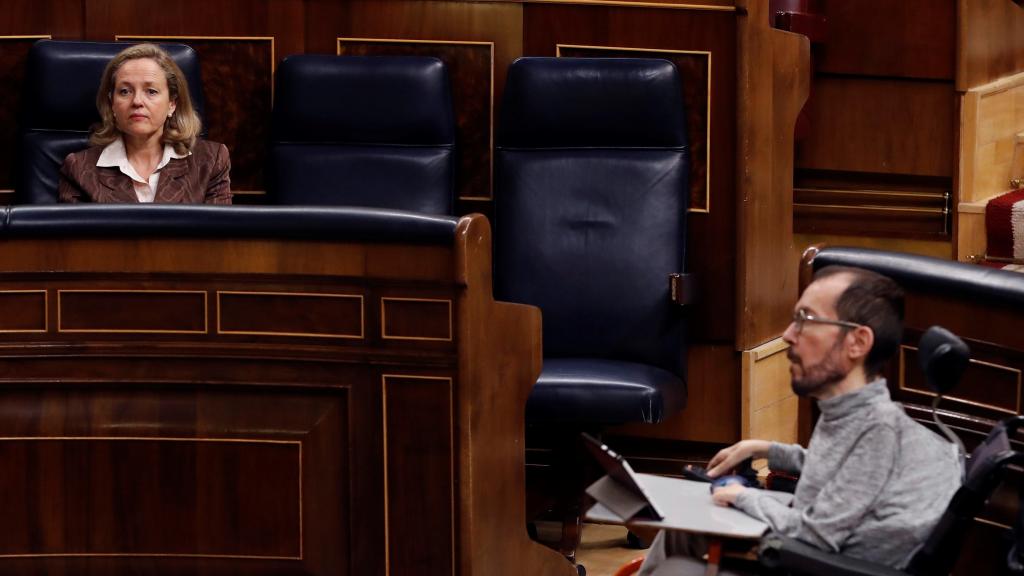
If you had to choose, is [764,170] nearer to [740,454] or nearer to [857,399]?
[740,454]

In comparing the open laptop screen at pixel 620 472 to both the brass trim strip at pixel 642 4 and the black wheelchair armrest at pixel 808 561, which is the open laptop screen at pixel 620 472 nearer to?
the black wheelchair armrest at pixel 808 561

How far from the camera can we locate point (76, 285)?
85.8 inches

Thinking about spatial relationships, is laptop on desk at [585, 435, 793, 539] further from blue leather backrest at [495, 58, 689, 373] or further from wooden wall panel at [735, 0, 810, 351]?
wooden wall panel at [735, 0, 810, 351]

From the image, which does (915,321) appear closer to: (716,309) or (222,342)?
(222,342)

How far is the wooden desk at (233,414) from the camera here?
6.98 ft

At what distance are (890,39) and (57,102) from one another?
2.13 metres

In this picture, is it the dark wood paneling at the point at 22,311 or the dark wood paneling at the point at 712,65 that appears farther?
the dark wood paneling at the point at 712,65

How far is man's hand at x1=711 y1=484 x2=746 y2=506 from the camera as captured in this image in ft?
5.40

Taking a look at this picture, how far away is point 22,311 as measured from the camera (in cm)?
219

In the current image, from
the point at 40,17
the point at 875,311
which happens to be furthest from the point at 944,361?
the point at 40,17

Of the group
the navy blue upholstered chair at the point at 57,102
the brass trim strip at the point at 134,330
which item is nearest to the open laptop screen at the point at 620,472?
the brass trim strip at the point at 134,330

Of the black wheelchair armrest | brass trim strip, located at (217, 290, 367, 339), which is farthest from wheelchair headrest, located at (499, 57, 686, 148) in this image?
the black wheelchair armrest

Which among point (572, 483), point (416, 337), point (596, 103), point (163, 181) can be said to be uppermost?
point (596, 103)

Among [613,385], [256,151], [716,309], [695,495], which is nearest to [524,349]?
[613,385]
